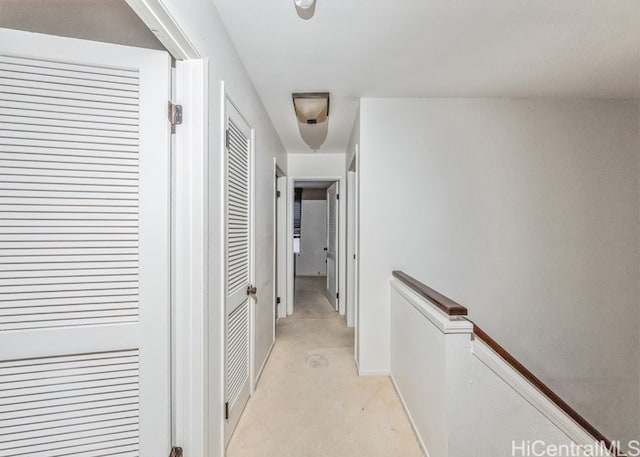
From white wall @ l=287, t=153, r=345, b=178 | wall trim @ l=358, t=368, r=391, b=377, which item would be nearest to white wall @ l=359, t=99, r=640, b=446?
wall trim @ l=358, t=368, r=391, b=377

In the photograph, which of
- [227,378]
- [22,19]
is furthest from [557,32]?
→ [227,378]

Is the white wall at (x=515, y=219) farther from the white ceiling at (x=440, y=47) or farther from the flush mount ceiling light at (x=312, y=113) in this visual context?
the flush mount ceiling light at (x=312, y=113)

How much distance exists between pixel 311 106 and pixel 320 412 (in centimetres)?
237

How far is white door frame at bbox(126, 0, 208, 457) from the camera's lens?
117 centimetres

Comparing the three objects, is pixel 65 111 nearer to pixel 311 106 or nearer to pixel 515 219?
pixel 311 106

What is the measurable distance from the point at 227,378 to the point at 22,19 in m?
1.88

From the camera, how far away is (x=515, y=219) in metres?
2.36

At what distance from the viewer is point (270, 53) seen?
1737mm

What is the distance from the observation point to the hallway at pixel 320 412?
62.3 inches

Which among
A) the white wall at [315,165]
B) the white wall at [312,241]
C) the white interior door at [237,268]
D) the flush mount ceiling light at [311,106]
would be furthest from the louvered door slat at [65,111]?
the white wall at [312,241]

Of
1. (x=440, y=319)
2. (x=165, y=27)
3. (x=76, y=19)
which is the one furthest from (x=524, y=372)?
(x=76, y=19)

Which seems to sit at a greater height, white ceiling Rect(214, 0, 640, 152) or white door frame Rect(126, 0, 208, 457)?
white ceiling Rect(214, 0, 640, 152)

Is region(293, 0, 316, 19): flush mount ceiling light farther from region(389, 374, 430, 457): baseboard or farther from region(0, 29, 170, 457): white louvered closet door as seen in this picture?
region(389, 374, 430, 457): baseboard

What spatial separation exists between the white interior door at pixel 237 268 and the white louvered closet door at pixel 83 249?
1.54 feet
